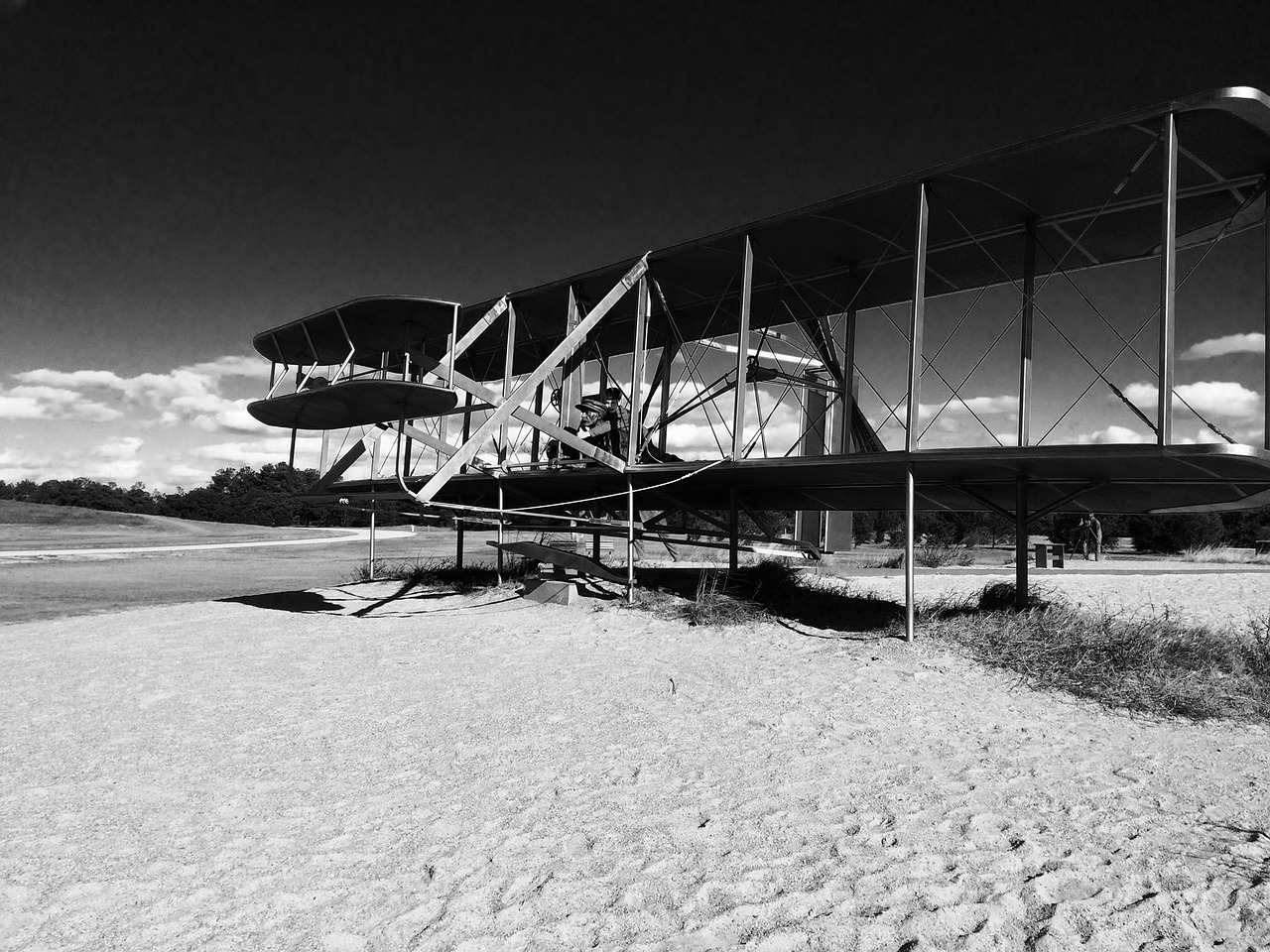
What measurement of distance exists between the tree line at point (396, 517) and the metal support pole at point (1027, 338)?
456 inches

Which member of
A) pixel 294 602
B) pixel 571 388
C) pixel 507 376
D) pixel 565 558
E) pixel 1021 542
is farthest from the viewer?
pixel 571 388

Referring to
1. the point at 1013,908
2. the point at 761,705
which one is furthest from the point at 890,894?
the point at 761,705

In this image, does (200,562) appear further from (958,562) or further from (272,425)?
(958,562)

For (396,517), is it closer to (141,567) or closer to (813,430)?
(141,567)

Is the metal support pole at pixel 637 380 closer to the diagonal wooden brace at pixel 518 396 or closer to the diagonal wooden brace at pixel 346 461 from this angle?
the diagonal wooden brace at pixel 518 396

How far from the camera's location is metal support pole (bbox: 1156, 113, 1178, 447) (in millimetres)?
7629

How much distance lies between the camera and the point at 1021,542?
11219 millimetres

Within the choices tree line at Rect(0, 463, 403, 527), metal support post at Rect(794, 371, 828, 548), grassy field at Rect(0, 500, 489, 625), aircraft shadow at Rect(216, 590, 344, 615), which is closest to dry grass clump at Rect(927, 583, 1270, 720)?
metal support post at Rect(794, 371, 828, 548)

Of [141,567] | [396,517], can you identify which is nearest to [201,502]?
[396,517]

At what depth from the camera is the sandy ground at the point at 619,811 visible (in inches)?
147

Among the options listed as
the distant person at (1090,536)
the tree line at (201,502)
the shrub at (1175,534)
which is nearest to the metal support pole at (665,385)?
the distant person at (1090,536)

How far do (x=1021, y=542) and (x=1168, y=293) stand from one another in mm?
4444

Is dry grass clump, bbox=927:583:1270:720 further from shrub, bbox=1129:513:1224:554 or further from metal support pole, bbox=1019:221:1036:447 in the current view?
shrub, bbox=1129:513:1224:554

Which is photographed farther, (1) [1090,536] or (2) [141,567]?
(1) [1090,536]
